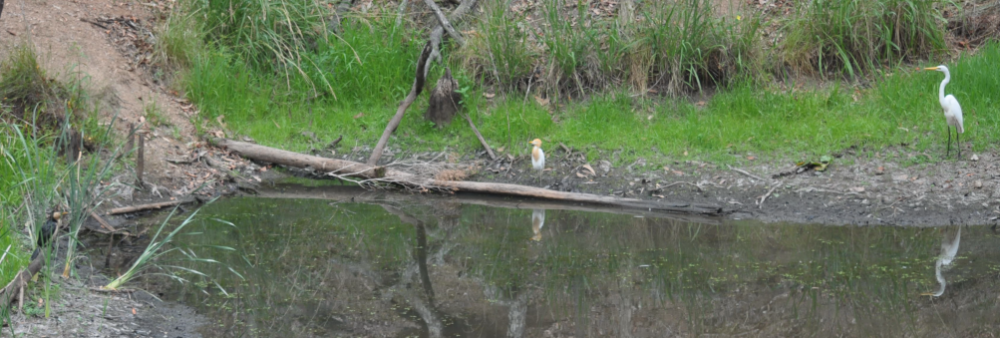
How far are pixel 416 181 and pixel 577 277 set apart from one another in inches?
109

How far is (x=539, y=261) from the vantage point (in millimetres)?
5836

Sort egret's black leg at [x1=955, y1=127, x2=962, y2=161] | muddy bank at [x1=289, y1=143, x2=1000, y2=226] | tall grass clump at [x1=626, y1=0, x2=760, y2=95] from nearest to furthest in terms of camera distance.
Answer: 1. muddy bank at [x1=289, y1=143, x2=1000, y2=226]
2. egret's black leg at [x1=955, y1=127, x2=962, y2=161]
3. tall grass clump at [x1=626, y1=0, x2=760, y2=95]

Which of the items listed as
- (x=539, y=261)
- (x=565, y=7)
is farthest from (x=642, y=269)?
(x=565, y=7)

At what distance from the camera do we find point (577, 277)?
547cm

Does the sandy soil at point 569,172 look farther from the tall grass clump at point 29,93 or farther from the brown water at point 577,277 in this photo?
the tall grass clump at point 29,93

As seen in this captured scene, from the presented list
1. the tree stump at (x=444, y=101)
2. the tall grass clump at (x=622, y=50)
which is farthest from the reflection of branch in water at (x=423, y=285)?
the tall grass clump at (x=622, y=50)

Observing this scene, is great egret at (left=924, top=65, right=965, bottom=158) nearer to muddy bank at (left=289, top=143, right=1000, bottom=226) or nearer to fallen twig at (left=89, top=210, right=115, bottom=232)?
muddy bank at (left=289, top=143, right=1000, bottom=226)

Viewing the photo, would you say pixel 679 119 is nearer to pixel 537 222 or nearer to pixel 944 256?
pixel 537 222

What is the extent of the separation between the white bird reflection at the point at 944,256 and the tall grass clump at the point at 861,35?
2.80 metres

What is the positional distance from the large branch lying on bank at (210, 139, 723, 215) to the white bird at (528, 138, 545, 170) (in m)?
0.35

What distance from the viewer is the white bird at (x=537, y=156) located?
7715 mm

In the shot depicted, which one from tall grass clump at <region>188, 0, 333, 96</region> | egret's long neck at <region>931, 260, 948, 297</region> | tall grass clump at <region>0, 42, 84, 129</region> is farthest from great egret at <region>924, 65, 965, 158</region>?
tall grass clump at <region>0, 42, 84, 129</region>

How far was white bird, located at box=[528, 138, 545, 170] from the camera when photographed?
771 centimetres

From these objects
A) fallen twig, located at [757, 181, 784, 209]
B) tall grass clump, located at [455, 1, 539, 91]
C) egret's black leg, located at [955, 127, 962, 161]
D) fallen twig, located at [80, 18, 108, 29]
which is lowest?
fallen twig, located at [757, 181, 784, 209]
